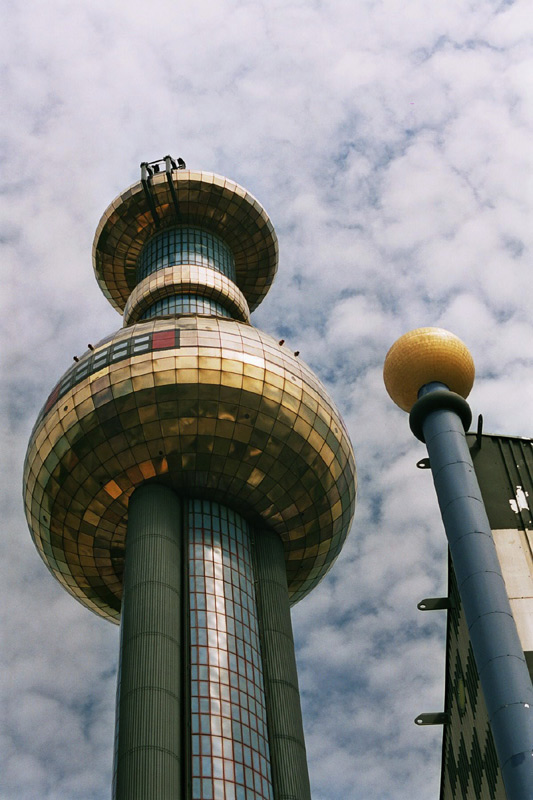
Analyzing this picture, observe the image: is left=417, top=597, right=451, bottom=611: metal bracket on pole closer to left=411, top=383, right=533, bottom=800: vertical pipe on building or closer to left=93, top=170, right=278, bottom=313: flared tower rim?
left=411, top=383, right=533, bottom=800: vertical pipe on building

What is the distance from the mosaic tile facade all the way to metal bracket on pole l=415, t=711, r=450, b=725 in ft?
26.7

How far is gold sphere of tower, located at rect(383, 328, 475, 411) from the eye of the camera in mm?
22234

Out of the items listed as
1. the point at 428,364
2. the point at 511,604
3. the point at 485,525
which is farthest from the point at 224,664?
the point at 485,525

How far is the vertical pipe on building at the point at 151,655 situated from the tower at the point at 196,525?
0.22 ft

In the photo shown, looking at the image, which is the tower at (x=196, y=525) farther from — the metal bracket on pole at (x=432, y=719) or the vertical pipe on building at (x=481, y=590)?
the vertical pipe on building at (x=481, y=590)

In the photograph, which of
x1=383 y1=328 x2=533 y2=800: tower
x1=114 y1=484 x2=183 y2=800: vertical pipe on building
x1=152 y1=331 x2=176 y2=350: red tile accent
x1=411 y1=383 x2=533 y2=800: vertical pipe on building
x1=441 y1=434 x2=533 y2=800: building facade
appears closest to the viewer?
x1=411 y1=383 x2=533 y2=800: vertical pipe on building

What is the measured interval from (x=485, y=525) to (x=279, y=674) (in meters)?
19.7

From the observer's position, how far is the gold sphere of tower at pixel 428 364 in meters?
22.2

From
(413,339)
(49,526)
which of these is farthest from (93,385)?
(413,339)

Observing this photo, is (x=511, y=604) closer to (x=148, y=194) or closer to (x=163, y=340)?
(x=163, y=340)

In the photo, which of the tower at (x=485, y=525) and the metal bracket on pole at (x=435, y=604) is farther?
the metal bracket on pole at (x=435, y=604)

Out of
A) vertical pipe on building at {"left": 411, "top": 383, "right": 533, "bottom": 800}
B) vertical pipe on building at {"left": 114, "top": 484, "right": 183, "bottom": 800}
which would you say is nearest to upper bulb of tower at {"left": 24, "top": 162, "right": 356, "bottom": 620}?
vertical pipe on building at {"left": 114, "top": 484, "right": 183, "bottom": 800}

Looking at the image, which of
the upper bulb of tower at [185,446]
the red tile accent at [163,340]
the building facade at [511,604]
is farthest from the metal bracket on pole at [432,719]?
the red tile accent at [163,340]

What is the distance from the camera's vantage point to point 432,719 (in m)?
38.2
